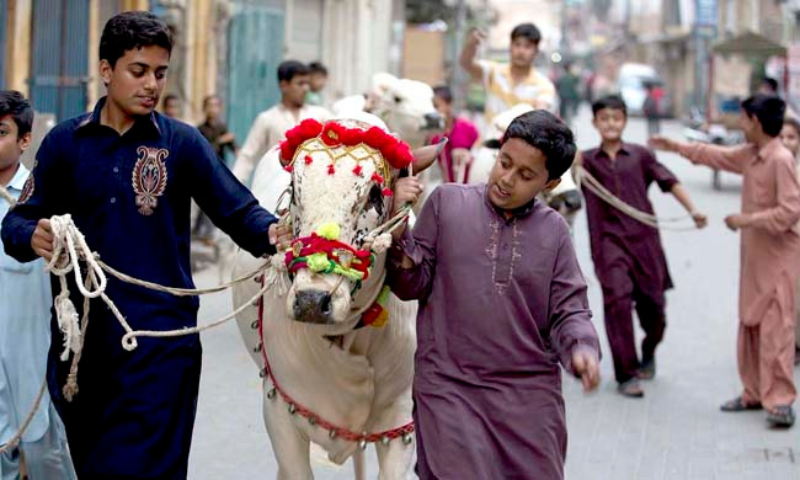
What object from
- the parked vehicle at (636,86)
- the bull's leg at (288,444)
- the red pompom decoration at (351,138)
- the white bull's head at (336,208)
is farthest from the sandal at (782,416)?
the parked vehicle at (636,86)

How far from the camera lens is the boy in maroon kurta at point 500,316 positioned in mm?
4266

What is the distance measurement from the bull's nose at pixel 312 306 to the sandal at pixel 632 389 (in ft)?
16.5

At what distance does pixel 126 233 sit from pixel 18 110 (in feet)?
3.39

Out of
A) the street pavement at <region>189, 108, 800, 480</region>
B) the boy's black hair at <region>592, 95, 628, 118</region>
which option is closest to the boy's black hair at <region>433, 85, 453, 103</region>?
the street pavement at <region>189, 108, 800, 480</region>

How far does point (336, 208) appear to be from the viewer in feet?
14.0

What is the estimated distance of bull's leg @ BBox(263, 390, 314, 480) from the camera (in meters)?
4.95

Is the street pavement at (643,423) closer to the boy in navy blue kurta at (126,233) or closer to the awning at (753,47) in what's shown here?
the boy in navy blue kurta at (126,233)

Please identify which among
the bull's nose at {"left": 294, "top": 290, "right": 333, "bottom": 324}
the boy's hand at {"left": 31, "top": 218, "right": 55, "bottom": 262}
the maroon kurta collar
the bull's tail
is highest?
the maroon kurta collar

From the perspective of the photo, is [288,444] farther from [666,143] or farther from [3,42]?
[3,42]

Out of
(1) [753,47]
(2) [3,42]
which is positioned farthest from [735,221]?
(1) [753,47]

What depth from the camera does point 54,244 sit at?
4.15 metres

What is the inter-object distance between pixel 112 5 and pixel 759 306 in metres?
7.88

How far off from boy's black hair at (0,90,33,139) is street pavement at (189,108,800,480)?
6.11 feet

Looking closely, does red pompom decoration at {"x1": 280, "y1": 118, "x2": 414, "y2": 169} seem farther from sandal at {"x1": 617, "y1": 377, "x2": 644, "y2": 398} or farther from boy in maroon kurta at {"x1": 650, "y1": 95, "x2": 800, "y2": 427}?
sandal at {"x1": 617, "y1": 377, "x2": 644, "y2": 398}
